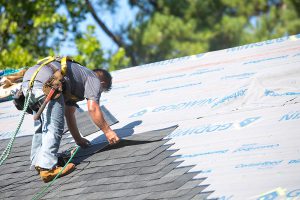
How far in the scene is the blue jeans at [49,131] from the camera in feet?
18.2

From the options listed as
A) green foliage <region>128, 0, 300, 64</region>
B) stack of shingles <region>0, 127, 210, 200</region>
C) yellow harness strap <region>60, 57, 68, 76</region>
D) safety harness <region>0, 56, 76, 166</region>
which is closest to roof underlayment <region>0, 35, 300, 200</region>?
stack of shingles <region>0, 127, 210, 200</region>

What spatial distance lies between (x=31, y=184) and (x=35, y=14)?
13.3 m

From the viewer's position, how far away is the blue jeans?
5547mm

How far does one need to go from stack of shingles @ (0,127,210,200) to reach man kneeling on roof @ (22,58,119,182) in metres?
0.17

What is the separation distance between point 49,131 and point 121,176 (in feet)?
2.94

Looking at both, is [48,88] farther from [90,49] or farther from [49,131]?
[90,49]

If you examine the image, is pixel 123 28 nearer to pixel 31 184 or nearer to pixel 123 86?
pixel 123 86

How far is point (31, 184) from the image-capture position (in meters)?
5.62

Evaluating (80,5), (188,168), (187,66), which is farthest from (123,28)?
(188,168)

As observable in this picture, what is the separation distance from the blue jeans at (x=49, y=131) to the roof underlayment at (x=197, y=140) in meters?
0.22

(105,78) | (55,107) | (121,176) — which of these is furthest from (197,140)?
(55,107)

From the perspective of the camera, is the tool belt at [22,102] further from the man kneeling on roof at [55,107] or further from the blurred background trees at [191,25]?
the blurred background trees at [191,25]

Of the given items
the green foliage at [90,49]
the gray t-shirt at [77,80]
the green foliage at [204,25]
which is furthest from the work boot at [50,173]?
the green foliage at [204,25]

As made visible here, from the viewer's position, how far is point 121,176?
525 centimetres
